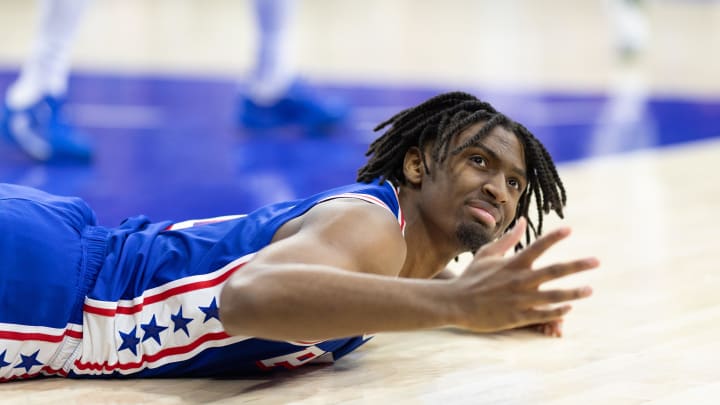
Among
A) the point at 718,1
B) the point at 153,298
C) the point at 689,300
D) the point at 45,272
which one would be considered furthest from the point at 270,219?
the point at 718,1

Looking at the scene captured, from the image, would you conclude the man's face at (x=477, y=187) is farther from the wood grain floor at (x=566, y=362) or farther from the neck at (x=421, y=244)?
the wood grain floor at (x=566, y=362)

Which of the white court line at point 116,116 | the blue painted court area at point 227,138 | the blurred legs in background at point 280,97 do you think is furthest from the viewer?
the white court line at point 116,116

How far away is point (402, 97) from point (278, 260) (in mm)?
4858

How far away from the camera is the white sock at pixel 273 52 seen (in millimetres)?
5027

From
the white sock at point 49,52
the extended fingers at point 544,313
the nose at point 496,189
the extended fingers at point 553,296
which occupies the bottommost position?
the extended fingers at point 544,313

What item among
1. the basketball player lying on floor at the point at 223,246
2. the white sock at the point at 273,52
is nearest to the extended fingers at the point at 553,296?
the basketball player lying on floor at the point at 223,246

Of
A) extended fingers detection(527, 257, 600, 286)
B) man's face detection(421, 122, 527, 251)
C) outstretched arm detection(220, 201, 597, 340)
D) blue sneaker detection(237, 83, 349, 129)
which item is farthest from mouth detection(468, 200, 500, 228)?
blue sneaker detection(237, 83, 349, 129)

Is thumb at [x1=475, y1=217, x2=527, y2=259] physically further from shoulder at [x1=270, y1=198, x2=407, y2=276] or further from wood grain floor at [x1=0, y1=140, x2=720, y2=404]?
wood grain floor at [x1=0, y1=140, x2=720, y2=404]

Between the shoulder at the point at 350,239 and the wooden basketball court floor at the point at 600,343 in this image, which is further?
the wooden basketball court floor at the point at 600,343

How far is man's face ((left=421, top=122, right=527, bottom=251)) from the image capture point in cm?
199

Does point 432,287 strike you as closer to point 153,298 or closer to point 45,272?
point 153,298

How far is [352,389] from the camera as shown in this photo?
206 centimetres

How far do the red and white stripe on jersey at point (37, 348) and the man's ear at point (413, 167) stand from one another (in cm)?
72

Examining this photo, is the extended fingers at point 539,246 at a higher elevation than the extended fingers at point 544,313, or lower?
higher
